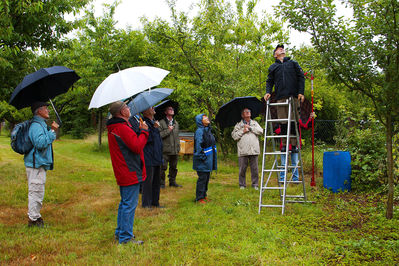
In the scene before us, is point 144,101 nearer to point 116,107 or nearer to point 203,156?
point 116,107

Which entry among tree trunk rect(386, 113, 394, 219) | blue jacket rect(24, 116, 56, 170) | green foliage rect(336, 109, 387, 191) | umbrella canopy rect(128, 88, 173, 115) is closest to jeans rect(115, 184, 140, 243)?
umbrella canopy rect(128, 88, 173, 115)

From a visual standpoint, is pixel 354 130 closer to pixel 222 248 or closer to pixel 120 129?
pixel 222 248

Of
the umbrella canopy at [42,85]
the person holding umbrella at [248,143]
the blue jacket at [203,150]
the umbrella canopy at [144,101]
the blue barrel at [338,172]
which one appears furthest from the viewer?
the person holding umbrella at [248,143]

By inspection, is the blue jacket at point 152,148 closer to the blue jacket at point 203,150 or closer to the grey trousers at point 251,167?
the blue jacket at point 203,150

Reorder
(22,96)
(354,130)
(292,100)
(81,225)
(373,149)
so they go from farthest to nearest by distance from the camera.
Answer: (354,130), (373,149), (292,100), (81,225), (22,96)

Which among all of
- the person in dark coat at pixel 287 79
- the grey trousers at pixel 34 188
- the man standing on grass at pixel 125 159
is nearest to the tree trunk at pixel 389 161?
the person in dark coat at pixel 287 79

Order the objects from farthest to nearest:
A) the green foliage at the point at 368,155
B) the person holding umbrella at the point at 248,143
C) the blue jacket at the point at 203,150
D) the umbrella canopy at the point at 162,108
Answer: the person holding umbrella at the point at 248,143, the umbrella canopy at the point at 162,108, the green foliage at the point at 368,155, the blue jacket at the point at 203,150

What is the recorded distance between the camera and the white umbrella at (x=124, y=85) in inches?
155

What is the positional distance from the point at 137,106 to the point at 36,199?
2.09 meters

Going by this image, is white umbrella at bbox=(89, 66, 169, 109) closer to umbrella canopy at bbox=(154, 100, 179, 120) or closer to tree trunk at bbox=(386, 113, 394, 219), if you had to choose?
umbrella canopy at bbox=(154, 100, 179, 120)

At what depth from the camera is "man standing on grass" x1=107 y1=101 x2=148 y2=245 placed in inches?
159

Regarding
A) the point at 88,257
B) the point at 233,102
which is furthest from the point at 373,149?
the point at 88,257

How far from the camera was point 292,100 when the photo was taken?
588 centimetres

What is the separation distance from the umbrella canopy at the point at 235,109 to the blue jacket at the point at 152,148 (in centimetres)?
195
